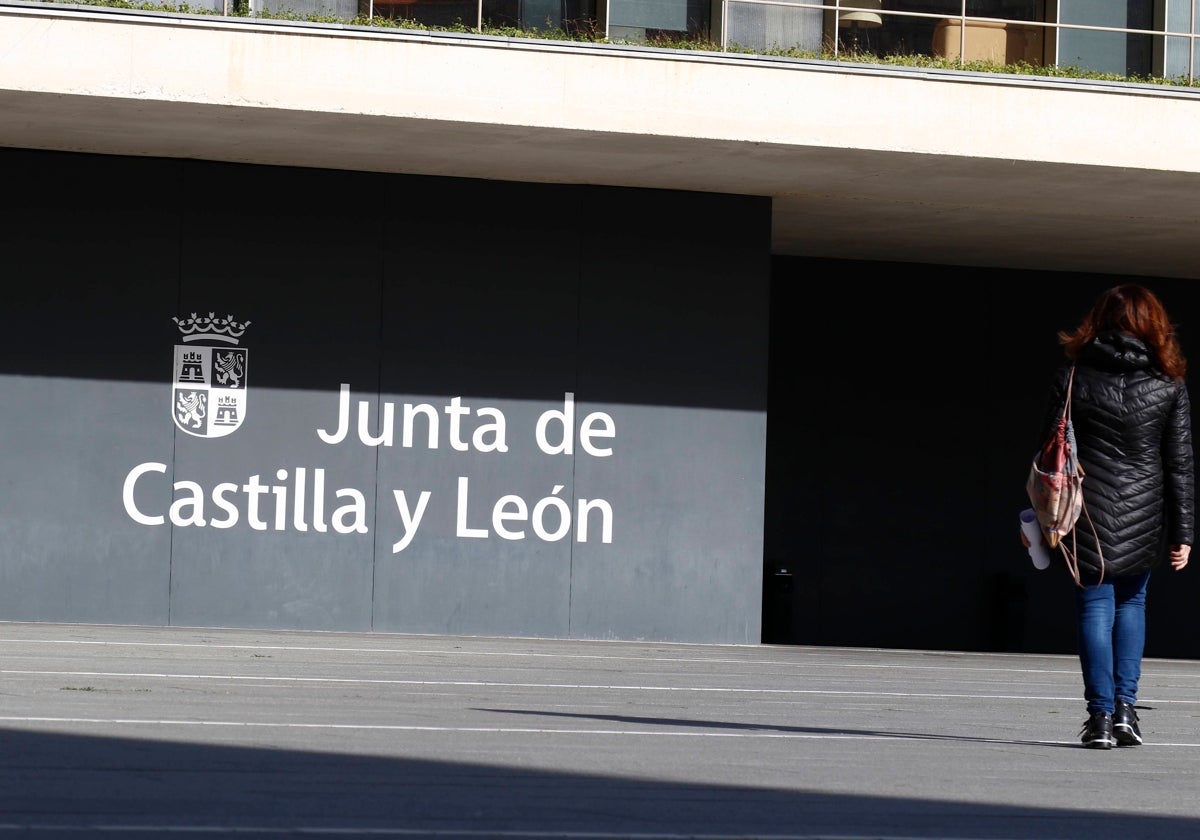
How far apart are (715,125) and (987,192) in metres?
3.33

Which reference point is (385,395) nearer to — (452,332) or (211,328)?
(452,332)

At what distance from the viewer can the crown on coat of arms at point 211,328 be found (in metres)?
14.8

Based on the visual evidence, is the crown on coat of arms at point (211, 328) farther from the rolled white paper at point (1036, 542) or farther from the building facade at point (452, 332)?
the rolled white paper at point (1036, 542)

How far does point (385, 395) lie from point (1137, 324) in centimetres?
880

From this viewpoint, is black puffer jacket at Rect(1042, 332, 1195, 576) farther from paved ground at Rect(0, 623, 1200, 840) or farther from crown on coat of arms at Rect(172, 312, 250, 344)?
crown on coat of arms at Rect(172, 312, 250, 344)

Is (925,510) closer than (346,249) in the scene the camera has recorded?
No

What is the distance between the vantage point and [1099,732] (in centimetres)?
719

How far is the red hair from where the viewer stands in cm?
720

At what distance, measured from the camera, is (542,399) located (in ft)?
50.1

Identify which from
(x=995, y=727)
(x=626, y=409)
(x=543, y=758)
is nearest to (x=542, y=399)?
(x=626, y=409)

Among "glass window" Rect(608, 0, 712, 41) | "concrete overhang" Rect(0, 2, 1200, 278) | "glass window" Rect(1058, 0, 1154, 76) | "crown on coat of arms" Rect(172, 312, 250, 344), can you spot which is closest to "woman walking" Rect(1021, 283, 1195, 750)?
"concrete overhang" Rect(0, 2, 1200, 278)

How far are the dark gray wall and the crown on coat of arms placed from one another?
0.07 meters

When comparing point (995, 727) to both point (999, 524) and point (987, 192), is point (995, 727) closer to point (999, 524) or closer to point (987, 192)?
point (987, 192)

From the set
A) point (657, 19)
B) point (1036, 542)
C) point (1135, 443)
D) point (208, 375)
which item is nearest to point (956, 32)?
point (657, 19)
